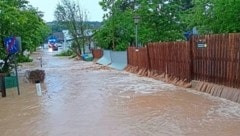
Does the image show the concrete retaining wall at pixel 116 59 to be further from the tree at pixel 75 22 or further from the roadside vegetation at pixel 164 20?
the tree at pixel 75 22

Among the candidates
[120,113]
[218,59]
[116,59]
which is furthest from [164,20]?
[120,113]

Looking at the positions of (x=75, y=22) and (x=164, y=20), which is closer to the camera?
(x=164, y=20)

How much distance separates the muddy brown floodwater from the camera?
31.0 ft

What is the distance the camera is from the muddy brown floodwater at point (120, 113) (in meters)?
9.45

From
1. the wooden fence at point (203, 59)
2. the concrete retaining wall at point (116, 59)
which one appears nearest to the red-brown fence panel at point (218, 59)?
the wooden fence at point (203, 59)

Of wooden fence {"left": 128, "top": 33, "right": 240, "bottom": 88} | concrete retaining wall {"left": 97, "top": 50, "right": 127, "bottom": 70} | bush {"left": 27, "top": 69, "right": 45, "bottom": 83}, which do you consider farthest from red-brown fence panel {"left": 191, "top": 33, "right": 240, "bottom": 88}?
concrete retaining wall {"left": 97, "top": 50, "right": 127, "bottom": 70}

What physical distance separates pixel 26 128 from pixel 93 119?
72.4 inches

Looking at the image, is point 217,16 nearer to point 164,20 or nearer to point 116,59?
point 164,20

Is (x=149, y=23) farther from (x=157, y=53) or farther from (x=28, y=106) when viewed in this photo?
(x=28, y=106)

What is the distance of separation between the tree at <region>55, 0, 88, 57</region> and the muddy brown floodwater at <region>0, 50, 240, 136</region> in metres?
38.9

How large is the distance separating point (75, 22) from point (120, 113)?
160 ft

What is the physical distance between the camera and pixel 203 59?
1581 centimetres

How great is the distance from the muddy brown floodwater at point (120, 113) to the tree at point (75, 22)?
38947mm

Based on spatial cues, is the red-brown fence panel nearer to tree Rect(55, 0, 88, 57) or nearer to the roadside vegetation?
the roadside vegetation
